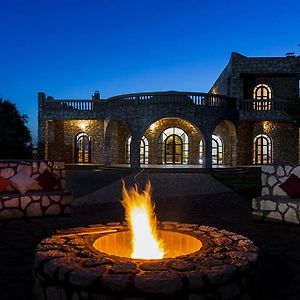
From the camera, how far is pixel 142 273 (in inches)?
118

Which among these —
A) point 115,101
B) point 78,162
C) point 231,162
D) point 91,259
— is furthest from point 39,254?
point 78,162

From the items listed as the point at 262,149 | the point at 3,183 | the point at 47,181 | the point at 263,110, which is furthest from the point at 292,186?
the point at 262,149

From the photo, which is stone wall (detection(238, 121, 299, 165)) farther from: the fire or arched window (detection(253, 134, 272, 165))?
the fire

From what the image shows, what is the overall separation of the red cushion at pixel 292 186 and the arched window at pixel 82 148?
2114 cm

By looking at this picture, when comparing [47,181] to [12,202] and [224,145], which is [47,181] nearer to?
[12,202]

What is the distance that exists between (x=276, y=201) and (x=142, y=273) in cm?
488

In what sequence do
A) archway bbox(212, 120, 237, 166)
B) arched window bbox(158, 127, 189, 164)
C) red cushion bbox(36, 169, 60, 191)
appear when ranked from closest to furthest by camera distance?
red cushion bbox(36, 169, 60, 191), archway bbox(212, 120, 237, 166), arched window bbox(158, 127, 189, 164)

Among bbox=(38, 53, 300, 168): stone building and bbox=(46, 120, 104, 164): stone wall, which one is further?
bbox=(46, 120, 104, 164): stone wall

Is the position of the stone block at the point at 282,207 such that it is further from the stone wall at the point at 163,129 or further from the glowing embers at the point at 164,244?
the stone wall at the point at 163,129

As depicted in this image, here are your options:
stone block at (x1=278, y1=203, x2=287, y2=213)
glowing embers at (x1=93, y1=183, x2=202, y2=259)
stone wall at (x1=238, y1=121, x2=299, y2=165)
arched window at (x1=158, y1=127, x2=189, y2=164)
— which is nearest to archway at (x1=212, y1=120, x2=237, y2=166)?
stone wall at (x1=238, y1=121, x2=299, y2=165)

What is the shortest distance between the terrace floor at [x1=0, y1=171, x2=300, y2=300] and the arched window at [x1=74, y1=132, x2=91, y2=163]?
1523 centimetres

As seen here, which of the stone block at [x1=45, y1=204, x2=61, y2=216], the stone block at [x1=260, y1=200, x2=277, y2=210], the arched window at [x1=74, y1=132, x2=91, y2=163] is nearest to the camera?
the stone block at [x1=260, y1=200, x2=277, y2=210]

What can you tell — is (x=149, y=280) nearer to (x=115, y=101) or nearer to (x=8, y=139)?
(x=115, y=101)

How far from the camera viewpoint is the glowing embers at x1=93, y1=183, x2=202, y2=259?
14.0ft
